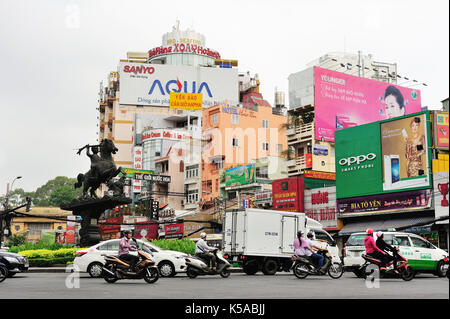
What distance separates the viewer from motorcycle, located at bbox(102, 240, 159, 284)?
54.6 ft

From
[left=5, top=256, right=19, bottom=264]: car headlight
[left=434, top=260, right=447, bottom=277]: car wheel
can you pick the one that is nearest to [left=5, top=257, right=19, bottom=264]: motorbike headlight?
[left=5, top=256, right=19, bottom=264]: car headlight

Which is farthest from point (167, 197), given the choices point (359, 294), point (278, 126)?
point (359, 294)

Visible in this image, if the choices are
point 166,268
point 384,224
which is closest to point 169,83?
point 384,224

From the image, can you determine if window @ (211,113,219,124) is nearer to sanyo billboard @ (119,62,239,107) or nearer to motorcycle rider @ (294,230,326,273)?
sanyo billboard @ (119,62,239,107)

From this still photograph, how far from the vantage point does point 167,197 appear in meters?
72.5

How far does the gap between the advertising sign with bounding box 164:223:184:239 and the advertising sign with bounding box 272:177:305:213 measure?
1425cm

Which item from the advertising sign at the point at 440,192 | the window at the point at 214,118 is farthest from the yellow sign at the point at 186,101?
the advertising sign at the point at 440,192

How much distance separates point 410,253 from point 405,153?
738 inches

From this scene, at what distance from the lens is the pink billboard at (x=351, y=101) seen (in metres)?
54.6

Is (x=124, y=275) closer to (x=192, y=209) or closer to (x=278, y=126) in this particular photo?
(x=192, y=209)

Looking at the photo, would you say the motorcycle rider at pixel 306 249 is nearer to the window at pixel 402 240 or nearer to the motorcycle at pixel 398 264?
the motorcycle at pixel 398 264

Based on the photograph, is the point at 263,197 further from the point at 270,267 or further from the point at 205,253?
the point at 205,253

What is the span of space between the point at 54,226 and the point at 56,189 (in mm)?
29438

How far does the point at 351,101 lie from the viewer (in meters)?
57.0
